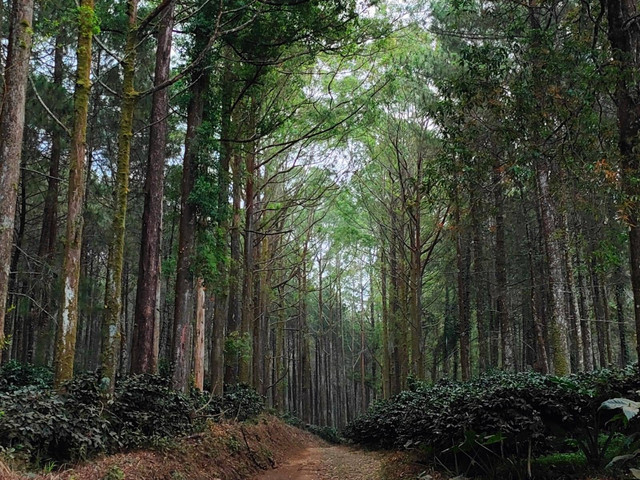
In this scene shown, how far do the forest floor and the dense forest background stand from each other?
1.19 meters

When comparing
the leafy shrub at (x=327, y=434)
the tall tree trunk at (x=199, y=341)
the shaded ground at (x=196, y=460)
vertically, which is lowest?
the leafy shrub at (x=327, y=434)

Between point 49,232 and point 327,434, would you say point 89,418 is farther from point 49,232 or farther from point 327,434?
point 327,434

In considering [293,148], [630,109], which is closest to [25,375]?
[293,148]

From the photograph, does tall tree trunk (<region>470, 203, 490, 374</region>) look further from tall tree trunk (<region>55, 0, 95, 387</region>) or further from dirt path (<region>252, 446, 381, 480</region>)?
tall tree trunk (<region>55, 0, 95, 387</region>)

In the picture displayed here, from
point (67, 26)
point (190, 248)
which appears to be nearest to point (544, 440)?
point (190, 248)

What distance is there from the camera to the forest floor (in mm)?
4949

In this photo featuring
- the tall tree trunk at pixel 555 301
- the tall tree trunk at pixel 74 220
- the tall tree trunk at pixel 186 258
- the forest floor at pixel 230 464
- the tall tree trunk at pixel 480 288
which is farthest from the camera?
the tall tree trunk at pixel 480 288

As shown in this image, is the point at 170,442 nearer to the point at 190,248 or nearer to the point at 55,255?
the point at 190,248

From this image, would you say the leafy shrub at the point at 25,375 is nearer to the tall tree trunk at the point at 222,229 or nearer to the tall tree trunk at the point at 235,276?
the tall tree trunk at the point at 222,229

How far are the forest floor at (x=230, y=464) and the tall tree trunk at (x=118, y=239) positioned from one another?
116 centimetres

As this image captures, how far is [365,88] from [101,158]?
35.0ft

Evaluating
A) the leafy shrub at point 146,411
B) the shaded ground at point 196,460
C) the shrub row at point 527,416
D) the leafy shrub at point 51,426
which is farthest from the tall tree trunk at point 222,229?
the shrub row at point 527,416

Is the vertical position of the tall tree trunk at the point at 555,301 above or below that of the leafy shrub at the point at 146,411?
above

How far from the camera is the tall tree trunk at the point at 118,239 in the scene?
6102mm
